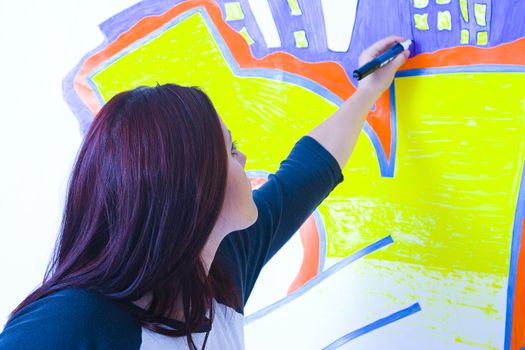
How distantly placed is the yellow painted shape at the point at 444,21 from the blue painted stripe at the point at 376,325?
350 mm

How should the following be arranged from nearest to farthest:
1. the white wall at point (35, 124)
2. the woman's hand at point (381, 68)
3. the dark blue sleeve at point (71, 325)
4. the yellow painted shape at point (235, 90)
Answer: the dark blue sleeve at point (71, 325) < the woman's hand at point (381, 68) < the yellow painted shape at point (235, 90) < the white wall at point (35, 124)

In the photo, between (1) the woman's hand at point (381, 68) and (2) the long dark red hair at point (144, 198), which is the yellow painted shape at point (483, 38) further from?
(2) the long dark red hair at point (144, 198)

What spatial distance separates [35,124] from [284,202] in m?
0.52

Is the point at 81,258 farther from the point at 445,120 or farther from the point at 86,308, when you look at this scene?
the point at 445,120

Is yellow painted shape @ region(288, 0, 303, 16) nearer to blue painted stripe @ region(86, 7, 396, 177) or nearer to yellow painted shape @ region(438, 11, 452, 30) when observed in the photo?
blue painted stripe @ region(86, 7, 396, 177)

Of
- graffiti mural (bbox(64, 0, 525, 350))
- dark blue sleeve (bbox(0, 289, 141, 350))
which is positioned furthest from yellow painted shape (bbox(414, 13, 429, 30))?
dark blue sleeve (bbox(0, 289, 141, 350))

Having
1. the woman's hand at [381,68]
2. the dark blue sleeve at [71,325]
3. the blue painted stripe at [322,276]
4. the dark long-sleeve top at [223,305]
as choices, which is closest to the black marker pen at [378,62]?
the woman's hand at [381,68]

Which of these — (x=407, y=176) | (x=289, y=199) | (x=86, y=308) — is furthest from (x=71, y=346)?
(x=407, y=176)

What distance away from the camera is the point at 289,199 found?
79 cm

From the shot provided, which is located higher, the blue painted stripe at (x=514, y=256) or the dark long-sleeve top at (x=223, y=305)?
A: the dark long-sleeve top at (x=223, y=305)

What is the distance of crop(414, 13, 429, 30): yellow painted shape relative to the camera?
0.74 metres

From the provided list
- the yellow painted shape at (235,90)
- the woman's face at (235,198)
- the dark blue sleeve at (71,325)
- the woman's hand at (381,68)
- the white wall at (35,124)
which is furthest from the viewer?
the white wall at (35,124)

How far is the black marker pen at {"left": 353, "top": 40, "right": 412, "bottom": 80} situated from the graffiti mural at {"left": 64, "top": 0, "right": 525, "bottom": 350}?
1.3 inches

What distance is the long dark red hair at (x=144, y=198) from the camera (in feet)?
1.93
